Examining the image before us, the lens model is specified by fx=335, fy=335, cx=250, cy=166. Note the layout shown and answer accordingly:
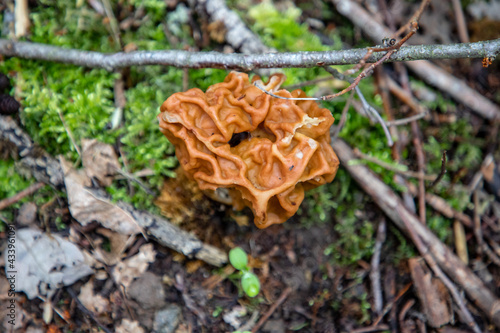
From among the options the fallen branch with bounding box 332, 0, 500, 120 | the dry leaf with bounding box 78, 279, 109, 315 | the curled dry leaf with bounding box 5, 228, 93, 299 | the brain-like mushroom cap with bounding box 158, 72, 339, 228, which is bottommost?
the dry leaf with bounding box 78, 279, 109, 315

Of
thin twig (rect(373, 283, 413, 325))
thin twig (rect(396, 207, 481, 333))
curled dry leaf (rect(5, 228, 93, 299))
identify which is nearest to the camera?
curled dry leaf (rect(5, 228, 93, 299))

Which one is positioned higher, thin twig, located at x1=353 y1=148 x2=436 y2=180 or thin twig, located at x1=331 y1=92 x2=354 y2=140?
thin twig, located at x1=331 y1=92 x2=354 y2=140

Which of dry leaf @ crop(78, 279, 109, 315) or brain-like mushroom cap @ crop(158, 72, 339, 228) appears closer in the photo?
brain-like mushroom cap @ crop(158, 72, 339, 228)

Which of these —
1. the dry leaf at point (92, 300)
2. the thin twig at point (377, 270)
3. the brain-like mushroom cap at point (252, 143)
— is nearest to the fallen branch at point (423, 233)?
the thin twig at point (377, 270)

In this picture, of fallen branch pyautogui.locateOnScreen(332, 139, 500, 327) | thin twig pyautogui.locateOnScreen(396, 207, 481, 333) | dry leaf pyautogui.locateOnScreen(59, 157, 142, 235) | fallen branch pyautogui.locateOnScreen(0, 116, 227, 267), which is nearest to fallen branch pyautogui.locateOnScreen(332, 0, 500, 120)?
fallen branch pyautogui.locateOnScreen(332, 139, 500, 327)

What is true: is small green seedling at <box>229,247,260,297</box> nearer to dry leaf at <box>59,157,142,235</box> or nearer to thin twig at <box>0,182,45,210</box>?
dry leaf at <box>59,157,142,235</box>

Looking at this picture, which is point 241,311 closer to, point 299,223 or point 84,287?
point 299,223

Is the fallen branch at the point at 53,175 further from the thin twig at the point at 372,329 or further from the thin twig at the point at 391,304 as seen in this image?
the thin twig at the point at 391,304

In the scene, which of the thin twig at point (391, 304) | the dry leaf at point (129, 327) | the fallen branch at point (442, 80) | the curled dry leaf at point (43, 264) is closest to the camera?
the curled dry leaf at point (43, 264)
